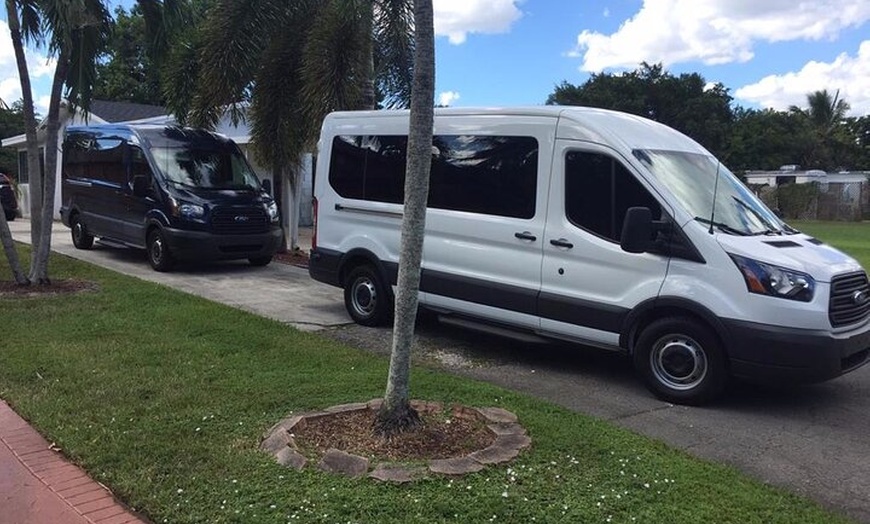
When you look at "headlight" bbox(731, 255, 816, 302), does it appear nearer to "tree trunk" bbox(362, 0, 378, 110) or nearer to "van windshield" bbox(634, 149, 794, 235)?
"van windshield" bbox(634, 149, 794, 235)

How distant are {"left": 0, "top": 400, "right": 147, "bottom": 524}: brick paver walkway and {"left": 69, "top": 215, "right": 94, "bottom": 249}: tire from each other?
36.9 ft

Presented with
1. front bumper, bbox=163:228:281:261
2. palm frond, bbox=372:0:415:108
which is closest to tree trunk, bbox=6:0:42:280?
front bumper, bbox=163:228:281:261

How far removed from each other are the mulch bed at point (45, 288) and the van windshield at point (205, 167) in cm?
286

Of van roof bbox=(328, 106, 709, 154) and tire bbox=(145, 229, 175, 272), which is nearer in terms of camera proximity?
van roof bbox=(328, 106, 709, 154)

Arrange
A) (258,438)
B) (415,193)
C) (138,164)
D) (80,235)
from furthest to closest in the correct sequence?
(80,235)
(138,164)
(258,438)
(415,193)

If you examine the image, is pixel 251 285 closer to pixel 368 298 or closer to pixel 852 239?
pixel 368 298

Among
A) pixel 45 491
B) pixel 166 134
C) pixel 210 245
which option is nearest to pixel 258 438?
pixel 45 491

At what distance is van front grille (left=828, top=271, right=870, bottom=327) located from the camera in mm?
5586

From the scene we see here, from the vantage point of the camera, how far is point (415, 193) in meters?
4.35

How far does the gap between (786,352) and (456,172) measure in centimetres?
345

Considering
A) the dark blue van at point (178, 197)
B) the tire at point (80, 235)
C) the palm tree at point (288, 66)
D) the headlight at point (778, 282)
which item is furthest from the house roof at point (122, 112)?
the headlight at point (778, 282)

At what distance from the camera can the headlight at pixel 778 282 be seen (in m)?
5.48

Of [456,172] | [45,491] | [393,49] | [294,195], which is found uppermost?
[393,49]

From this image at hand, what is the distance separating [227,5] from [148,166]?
116 inches
